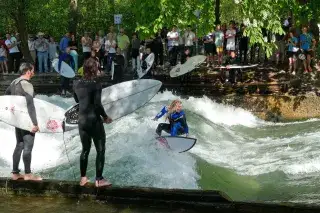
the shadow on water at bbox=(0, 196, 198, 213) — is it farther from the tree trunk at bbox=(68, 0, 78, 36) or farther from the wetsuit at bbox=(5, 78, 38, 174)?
the tree trunk at bbox=(68, 0, 78, 36)

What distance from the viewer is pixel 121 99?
10219mm

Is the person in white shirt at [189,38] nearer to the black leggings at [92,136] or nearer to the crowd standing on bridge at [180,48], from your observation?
the crowd standing on bridge at [180,48]

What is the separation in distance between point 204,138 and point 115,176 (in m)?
5.38

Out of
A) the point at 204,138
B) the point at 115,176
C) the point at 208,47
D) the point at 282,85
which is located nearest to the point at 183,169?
the point at 115,176

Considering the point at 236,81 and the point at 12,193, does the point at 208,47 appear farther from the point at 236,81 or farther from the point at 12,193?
the point at 12,193

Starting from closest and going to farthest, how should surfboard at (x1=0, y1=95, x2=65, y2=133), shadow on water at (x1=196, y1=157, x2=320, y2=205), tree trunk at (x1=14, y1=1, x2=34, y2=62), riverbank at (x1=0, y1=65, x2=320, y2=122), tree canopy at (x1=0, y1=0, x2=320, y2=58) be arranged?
surfboard at (x1=0, y1=95, x2=65, y2=133) → shadow on water at (x1=196, y1=157, x2=320, y2=205) → tree canopy at (x1=0, y1=0, x2=320, y2=58) → riverbank at (x1=0, y1=65, x2=320, y2=122) → tree trunk at (x1=14, y1=1, x2=34, y2=62)

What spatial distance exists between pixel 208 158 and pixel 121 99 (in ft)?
9.47

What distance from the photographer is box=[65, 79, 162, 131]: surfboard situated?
9.30 meters

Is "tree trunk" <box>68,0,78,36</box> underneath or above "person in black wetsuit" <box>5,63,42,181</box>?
above

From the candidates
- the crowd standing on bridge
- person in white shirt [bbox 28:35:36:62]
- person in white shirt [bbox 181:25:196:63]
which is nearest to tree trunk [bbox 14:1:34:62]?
person in white shirt [bbox 28:35:36:62]

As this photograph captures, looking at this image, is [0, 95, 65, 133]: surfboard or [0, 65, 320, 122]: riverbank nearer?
[0, 95, 65, 133]: surfboard

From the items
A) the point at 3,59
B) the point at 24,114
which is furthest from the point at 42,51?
the point at 24,114

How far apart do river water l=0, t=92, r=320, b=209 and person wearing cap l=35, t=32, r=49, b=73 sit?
19.9 ft

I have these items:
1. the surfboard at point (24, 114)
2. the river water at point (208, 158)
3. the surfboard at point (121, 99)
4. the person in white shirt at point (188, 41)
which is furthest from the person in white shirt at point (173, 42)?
the surfboard at point (24, 114)
